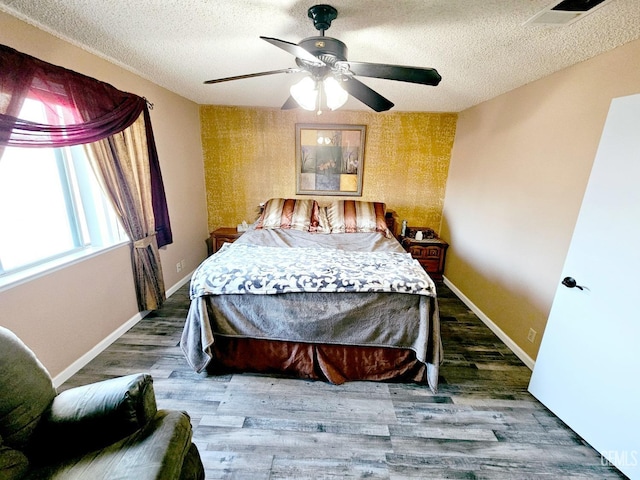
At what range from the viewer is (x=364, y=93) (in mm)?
1769

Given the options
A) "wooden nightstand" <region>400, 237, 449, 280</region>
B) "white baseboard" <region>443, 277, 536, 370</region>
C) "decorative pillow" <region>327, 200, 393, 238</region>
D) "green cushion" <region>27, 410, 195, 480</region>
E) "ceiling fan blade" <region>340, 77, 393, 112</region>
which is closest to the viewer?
"green cushion" <region>27, 410, 195, 480</region>

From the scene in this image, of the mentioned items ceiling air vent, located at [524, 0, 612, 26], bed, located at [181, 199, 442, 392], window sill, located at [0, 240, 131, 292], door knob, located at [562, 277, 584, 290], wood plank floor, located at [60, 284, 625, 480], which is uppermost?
ceiling air vent, located at [524, 0, 612, 26]

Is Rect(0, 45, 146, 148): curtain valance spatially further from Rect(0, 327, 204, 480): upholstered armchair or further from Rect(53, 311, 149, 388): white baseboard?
Rect(53, 311, 149, 388): white baseboard

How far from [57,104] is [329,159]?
2680 mm

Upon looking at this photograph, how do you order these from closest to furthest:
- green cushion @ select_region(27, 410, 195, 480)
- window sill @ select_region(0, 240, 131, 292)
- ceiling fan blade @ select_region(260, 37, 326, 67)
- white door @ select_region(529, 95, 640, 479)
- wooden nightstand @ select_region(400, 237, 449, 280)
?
green cushion @ select_region(27, 410, 195, 480) → ceiling fan blade @ select_region(260, 37, 326, 67) → white door @ select_region(529, 95, 640, 479) → window sill @ select_region(0, 240, 131, 292) → wooden nightstand @ select_region(400, 237, 449, 280)

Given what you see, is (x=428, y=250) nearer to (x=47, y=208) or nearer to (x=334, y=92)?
(x=334, y=92)

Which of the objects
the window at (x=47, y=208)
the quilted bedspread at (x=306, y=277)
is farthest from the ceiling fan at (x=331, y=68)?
the window at (x=47, y=208)

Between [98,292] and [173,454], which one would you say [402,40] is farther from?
[98,292]

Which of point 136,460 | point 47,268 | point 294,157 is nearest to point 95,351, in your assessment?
point 47,268

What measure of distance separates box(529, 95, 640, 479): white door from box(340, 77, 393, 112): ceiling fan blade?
1.23 metres

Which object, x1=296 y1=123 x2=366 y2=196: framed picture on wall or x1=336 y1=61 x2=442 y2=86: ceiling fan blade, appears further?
x1=296 y1=123 x2=366 y2=196: framed picture on wall

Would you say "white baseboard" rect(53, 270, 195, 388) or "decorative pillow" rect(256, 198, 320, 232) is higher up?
"decorative pillow" rect(256, 198, 320, 232)

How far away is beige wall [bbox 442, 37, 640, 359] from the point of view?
5.72ft

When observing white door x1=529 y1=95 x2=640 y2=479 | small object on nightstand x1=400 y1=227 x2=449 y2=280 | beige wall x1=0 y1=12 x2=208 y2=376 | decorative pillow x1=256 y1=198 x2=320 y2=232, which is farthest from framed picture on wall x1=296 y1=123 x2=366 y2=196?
white door x1=529 y1=95 x2=640 y2=479
